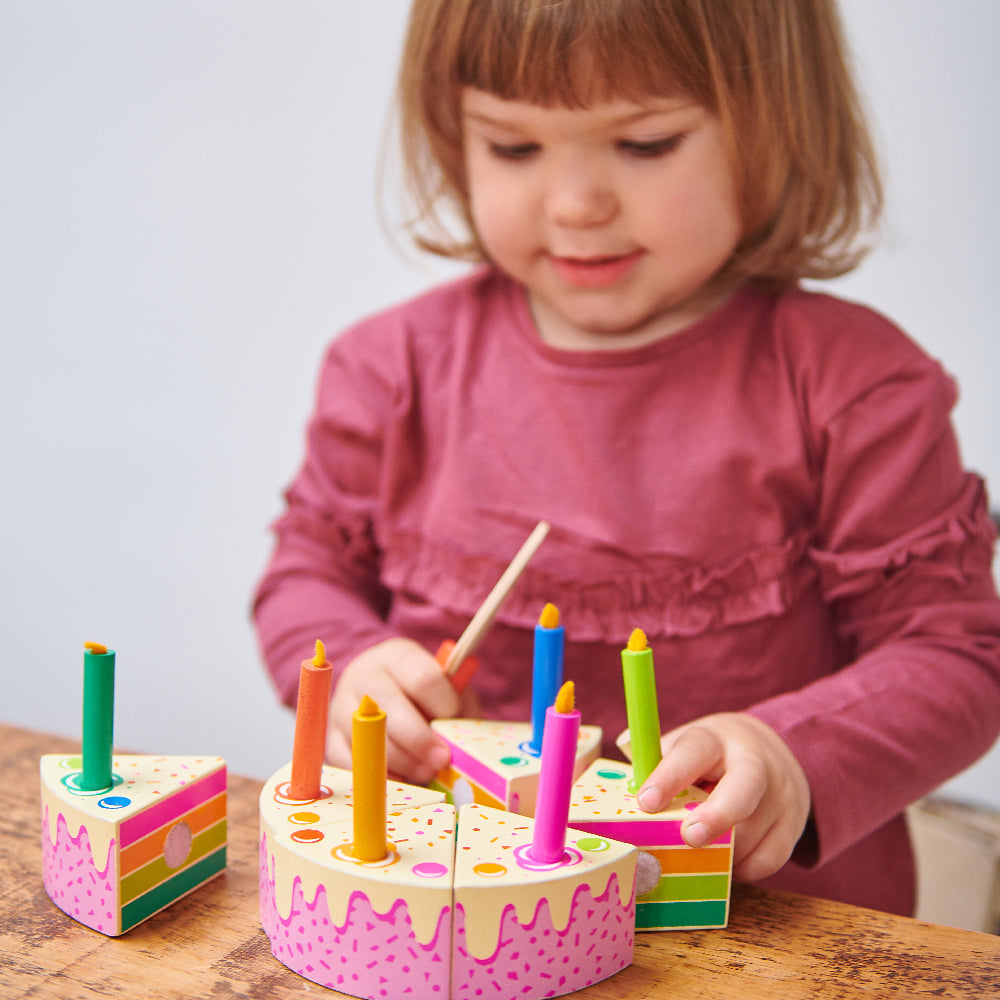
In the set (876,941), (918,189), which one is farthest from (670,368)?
(918,189)

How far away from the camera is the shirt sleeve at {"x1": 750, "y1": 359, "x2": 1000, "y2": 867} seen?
0.63 metres

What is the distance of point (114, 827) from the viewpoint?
0.46 metres

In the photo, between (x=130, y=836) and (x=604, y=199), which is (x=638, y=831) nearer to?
(x=130, y=836)

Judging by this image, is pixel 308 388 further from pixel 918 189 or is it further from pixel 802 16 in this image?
pixel 802 16

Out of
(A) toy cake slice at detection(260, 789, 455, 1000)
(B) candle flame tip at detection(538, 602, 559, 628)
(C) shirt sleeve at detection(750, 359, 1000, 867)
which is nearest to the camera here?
(A) toy cake slice at detection(260, 789, 455, 1000)

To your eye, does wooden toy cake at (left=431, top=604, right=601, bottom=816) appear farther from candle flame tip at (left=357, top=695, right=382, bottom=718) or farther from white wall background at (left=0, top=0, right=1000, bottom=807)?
white wall background at (left=0, top=0, right=1000, bottom=807)

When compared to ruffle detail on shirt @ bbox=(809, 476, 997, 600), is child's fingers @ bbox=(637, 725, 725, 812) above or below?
below

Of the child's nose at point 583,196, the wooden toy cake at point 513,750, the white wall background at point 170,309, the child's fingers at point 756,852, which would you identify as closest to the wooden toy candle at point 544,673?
the wooden toy cake at point 513,750

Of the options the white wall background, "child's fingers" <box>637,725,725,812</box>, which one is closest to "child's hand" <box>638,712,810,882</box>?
"child's fingers" <box>637,725,725,812</box>

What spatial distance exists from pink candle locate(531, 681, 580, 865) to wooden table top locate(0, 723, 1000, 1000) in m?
0.06

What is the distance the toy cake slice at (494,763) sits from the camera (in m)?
0.51

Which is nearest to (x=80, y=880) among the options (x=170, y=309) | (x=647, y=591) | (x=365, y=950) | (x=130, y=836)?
(x=130, y=836)

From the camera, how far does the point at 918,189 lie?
1.13 m

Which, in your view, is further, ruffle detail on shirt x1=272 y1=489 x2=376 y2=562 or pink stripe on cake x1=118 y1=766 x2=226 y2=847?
ruffle detail on shirt x1=272 y1=489 x2=376 y2=562
